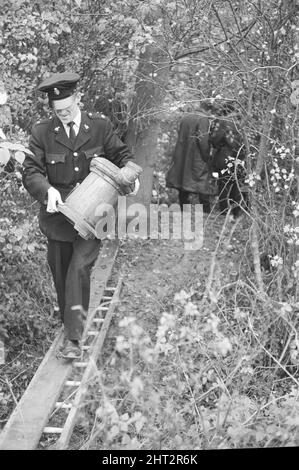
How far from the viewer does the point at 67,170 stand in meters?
5.79

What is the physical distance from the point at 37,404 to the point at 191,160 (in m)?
5.44

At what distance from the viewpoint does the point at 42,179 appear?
18.2 feet

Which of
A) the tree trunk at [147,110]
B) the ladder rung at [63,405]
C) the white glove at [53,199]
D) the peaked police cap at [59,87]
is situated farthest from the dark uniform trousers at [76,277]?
the tree trunk at [147,110]

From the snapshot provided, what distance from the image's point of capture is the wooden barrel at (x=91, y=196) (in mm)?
5461

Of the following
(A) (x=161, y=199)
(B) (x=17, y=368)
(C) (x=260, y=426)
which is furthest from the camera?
(A) (x=161, y=199)

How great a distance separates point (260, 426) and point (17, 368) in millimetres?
2606

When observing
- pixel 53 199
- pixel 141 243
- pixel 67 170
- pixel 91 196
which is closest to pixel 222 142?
pixel 141 243

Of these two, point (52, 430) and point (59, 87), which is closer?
point (52, 430)

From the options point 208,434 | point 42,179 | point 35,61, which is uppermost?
point 35,61

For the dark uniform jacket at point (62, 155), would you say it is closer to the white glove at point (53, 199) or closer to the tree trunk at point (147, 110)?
the white glove at point (53, 199)

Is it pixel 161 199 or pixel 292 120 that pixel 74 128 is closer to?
pixel 292 120

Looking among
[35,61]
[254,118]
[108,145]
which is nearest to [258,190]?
[254,118]

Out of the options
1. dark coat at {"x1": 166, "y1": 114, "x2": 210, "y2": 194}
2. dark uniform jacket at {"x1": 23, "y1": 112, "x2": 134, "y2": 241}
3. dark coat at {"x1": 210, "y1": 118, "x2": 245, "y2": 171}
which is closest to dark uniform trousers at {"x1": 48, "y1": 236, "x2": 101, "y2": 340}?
dark uniform jacket at {"x1": 23, "y1": 112, "x2": 134, "y2": 241}

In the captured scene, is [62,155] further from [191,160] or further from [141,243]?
[191,160]
